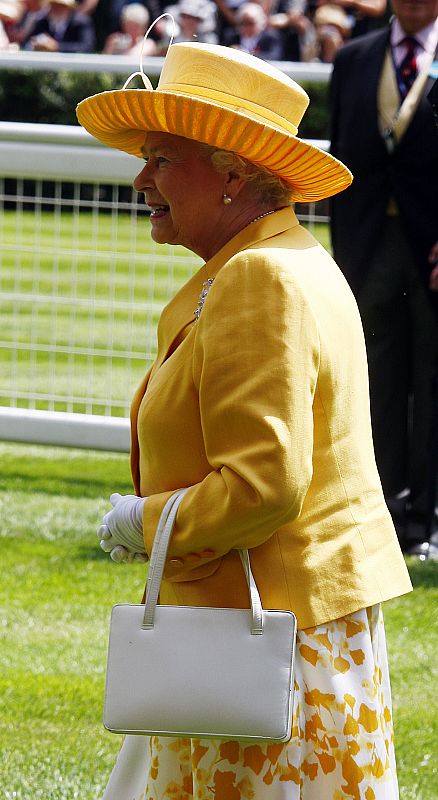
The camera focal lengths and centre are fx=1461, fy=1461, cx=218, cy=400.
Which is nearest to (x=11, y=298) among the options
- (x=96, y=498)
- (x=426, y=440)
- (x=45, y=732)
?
(x=96, y=498)

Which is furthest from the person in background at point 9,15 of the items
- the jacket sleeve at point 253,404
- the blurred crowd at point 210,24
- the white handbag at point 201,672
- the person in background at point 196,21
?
the white handbag at point 201,672

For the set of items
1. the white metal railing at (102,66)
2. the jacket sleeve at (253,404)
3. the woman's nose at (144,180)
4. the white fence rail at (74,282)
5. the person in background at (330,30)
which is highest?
the woman's nose at (144,180)

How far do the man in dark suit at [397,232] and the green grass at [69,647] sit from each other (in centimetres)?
66

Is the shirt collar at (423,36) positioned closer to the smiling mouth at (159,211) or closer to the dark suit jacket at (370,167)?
the dark suit jacket at (370,167)

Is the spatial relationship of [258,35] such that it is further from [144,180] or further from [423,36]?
[144,180]

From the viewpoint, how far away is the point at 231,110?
2.66 m

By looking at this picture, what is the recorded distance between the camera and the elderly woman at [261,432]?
8.26ft

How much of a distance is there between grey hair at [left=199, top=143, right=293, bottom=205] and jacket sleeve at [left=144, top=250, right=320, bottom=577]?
0.27 metres

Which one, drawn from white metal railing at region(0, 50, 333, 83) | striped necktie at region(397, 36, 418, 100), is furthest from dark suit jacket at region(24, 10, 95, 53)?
striped necktie at region(397, 36, 418, 100)

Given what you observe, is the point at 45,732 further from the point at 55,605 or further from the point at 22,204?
the point at 22,204

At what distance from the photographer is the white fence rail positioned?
7.12 m

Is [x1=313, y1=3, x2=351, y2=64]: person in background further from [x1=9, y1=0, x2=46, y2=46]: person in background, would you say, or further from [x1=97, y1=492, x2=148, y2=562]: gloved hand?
[x1=97, y1=492, x2=148, y2=562]: gloved hand

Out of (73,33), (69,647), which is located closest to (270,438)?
(69,647)

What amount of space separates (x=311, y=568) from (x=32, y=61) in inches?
235
